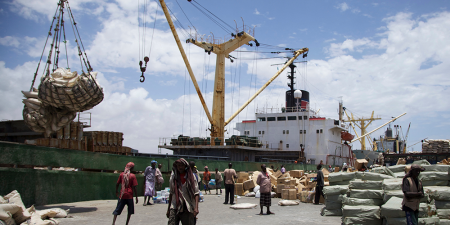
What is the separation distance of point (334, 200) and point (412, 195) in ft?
13.5

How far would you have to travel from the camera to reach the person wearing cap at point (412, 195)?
240 inches

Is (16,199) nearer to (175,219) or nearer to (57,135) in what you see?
(175,219)

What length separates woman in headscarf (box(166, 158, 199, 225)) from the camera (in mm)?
5195

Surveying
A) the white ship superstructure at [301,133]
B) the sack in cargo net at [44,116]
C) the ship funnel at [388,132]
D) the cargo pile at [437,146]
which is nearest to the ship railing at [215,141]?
the white ship superstructure at [301,133]

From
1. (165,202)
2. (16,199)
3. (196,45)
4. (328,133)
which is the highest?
(196,45)

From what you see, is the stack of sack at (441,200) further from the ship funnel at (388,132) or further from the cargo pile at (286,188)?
the ship funnel at (388,132)

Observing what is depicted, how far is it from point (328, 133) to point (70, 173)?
28.5m

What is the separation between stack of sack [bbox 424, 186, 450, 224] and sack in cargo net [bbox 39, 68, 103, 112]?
9.95m

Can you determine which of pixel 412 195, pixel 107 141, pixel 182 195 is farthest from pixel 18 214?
pixel 107 141

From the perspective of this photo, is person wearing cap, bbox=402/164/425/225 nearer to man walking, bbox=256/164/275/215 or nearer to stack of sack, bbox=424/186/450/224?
stack of sack, bbox=424/186/450/224

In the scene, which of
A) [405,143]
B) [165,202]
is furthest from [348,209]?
[405,143]

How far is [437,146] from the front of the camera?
156 feet

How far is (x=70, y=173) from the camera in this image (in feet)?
35.2

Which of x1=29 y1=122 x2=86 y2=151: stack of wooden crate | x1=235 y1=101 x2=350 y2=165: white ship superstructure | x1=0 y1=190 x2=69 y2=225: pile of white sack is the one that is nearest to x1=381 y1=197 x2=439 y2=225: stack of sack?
x1=0 y1=190 x2=69 y2=225: pile of white sack
